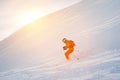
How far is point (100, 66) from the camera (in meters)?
9.10

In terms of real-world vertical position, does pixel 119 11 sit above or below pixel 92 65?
above

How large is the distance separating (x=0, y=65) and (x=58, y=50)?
4.27 metres

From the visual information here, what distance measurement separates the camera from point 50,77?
977 cm

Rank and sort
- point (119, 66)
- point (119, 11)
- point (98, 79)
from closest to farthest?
point (98, 79), point (119, 66), point (119, 11)

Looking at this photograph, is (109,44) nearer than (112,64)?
→ No

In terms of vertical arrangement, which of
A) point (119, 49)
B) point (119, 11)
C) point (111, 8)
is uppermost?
point (111, 8)

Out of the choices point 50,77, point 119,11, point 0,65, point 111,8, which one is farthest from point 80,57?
point 111,8

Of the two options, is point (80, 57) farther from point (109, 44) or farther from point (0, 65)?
point (0, 65)

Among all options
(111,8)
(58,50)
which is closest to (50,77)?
(58,50)

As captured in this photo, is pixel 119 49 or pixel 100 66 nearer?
pixel 100 66

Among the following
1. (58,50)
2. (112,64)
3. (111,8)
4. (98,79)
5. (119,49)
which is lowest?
(98,79)

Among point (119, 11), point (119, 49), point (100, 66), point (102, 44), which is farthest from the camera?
point (119, 11)


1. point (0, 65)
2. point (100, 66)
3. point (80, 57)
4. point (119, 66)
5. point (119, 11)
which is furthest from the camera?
point (119, 11)

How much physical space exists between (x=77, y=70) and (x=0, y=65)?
8.97 m
